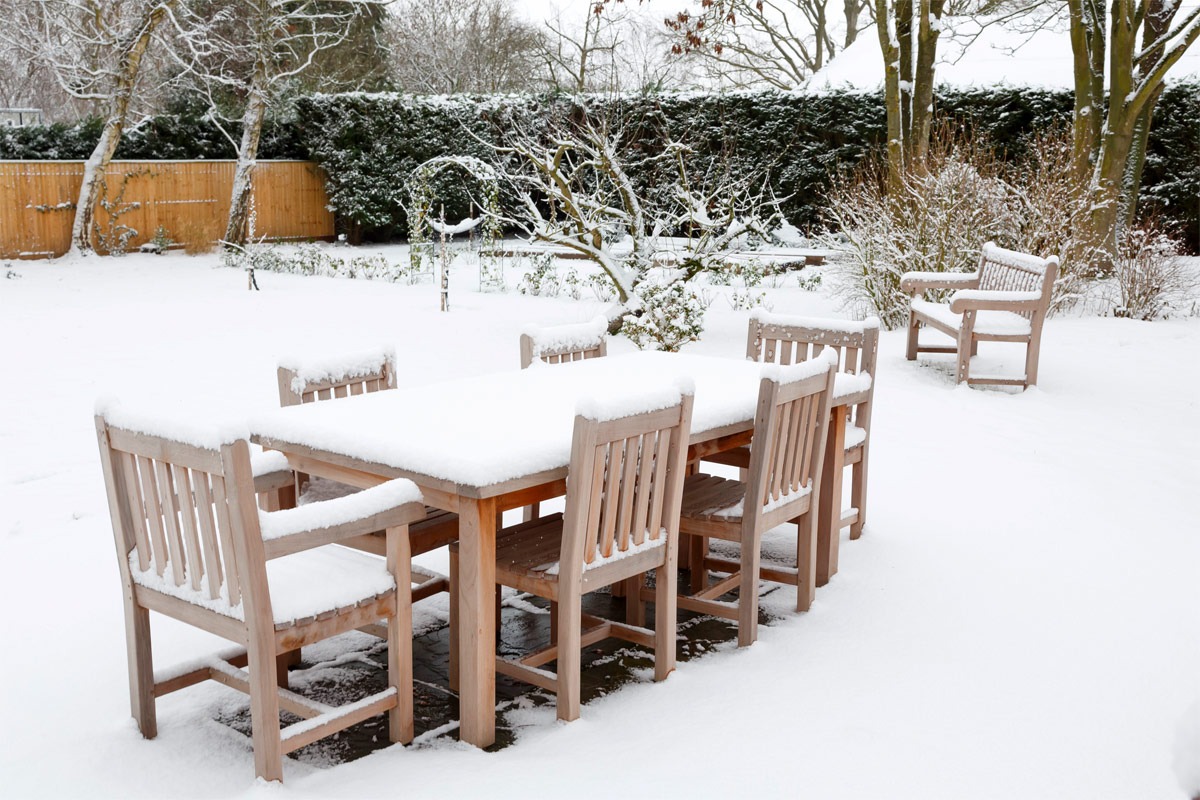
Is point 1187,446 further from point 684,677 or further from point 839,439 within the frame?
point 684,677

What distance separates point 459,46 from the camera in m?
30.6

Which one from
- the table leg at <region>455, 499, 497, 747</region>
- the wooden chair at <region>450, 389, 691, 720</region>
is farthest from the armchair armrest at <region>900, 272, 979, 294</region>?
the table leg at <region>455, 499, 497, 747</region>

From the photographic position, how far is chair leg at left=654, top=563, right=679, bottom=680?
3.49m

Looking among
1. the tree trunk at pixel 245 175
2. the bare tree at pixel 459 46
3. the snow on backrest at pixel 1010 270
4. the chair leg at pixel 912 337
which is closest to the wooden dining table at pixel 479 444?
the snow on backrest at pixel 1010 270

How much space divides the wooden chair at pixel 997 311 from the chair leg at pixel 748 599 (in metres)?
4.48

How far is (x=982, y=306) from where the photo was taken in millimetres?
7684

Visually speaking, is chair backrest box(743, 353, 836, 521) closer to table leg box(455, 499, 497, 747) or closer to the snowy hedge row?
table leg box(455, 499, 497, 747)

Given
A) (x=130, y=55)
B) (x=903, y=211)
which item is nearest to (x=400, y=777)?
(x=903, y=211)

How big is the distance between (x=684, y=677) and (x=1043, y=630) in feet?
4.33

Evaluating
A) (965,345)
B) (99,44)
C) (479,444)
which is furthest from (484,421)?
(99,44)

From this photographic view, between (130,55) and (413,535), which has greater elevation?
(130,55)

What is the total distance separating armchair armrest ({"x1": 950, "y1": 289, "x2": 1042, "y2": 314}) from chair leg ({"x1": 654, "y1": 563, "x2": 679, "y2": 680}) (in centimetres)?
484

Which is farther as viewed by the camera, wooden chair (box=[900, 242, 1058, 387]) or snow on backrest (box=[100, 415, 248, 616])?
wooden chair (box=[900, 242, 1058, 387])

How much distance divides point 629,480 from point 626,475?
2 centimetres
